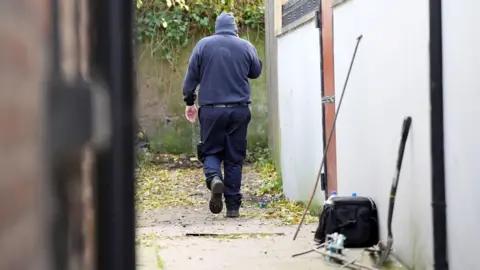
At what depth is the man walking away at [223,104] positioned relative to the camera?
630 centimetres

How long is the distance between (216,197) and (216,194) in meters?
0.03

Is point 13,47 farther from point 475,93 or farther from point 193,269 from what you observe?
point 193,269

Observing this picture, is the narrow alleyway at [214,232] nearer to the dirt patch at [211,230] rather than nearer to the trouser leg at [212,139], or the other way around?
Result: the dirt patch at [211,230]

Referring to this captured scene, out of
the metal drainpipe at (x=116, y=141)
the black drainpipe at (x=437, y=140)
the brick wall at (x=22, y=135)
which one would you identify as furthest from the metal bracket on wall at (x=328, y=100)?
the brick wall at (x=22, y=135)

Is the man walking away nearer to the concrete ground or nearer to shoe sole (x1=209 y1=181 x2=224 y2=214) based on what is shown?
shoe sole (x1=209 y1=181 x2=224 y2=214)

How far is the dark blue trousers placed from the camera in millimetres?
6293

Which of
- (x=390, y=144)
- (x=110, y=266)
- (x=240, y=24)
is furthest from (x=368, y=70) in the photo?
(x=240, y=24)

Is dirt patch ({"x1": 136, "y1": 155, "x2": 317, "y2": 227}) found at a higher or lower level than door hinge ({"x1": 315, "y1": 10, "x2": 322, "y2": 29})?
lower

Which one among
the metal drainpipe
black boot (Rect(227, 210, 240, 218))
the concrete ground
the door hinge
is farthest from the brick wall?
black boot (Rect(227, 210, 240, 218))

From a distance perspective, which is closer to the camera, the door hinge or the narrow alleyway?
the narrow alleyway

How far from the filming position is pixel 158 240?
5.07 m

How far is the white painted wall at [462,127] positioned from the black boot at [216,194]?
3056 millimetres

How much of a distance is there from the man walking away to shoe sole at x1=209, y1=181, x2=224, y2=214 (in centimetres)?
4

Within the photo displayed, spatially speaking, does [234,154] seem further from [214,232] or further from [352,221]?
[352,221]
